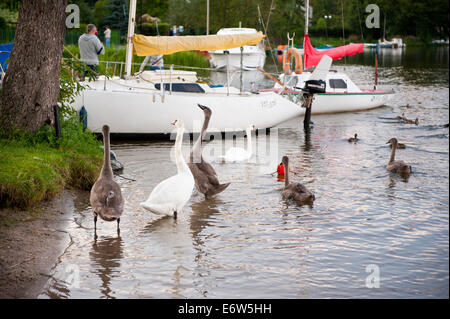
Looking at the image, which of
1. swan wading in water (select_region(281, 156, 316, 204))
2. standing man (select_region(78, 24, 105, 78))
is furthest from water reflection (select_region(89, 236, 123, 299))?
standing man (select_region(78, 24, 105, 78))

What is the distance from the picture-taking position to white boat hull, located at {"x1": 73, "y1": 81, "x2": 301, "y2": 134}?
54.3 ft

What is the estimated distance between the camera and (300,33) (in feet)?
256

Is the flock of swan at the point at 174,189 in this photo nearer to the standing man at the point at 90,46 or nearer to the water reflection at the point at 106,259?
the water reflection at the point at 106,259

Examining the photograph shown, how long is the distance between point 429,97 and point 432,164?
16.6 meters

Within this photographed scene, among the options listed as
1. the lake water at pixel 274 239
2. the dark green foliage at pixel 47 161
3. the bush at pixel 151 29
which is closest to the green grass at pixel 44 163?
the dark green foliage at pixel 47 161

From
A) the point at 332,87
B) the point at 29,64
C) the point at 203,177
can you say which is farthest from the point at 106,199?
the point at 332,87

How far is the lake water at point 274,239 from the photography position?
732cm

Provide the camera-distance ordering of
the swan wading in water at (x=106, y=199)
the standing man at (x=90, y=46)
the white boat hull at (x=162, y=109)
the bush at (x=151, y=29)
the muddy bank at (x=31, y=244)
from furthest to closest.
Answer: the bush at (x=151, y=29)
the standing man at (x=90, y=46)
the white boat hull at (x=162, y=109)
the swan wading in water at (x=106, y=199)
the muddy bank at (x=31, y=244)

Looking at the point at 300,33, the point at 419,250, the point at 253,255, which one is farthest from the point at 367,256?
the point at 300,33

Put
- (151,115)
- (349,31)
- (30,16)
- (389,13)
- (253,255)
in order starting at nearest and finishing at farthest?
(253,255), (30,16), (151,115), (389,13), (349,31)

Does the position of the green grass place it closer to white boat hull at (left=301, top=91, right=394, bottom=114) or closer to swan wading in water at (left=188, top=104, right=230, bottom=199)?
swan wading in water at (left=188, top=104, right=230, bottom=199)

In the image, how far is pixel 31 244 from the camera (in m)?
7.91
